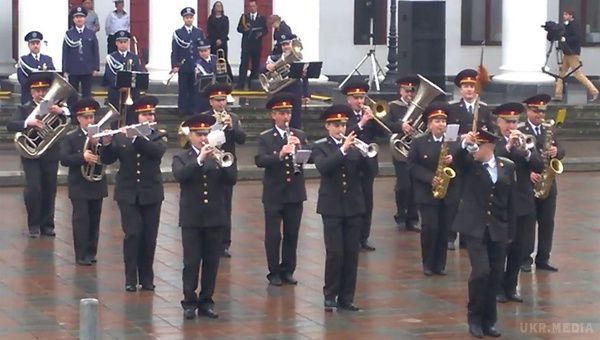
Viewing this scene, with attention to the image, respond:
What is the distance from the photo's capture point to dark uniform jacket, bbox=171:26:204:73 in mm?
26500

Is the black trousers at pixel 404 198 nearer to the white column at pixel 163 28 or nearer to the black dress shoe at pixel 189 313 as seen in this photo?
the black dress shoe at pixel 189 313

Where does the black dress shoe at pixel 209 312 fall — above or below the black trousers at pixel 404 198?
below

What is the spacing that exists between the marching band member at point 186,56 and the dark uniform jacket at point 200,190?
11844 mm

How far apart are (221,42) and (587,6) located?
1000 cm

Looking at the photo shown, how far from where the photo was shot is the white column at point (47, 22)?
2817cm

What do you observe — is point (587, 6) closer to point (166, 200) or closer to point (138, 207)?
point (166, 200)

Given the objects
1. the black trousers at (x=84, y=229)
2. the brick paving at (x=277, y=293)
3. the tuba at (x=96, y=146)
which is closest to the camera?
the brick paving at (x=277, y=293)

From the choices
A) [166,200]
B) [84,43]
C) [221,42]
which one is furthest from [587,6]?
[166,200]

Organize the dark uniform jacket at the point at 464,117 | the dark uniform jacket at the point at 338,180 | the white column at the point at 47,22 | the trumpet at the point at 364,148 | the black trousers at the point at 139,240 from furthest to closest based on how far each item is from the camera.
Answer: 1. the white column at the point at 47,22
2. the dark uniform jacket at the point at 464,117
3. the black trousers at the point at 139,240
4. the dark uniform jacket at the point at 338,180
5. the trumpet at the point at 364,148

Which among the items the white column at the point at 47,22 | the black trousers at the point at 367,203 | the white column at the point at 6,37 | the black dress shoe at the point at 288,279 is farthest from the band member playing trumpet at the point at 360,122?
the white column at the point at 6,37

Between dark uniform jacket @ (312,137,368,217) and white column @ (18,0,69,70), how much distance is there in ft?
45.2

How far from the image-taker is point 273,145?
634 inches

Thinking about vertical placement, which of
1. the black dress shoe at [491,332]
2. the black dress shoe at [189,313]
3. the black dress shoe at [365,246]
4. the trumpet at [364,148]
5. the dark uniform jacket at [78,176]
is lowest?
the black dress shoe at [491,332]

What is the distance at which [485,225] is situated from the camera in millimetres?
13984
